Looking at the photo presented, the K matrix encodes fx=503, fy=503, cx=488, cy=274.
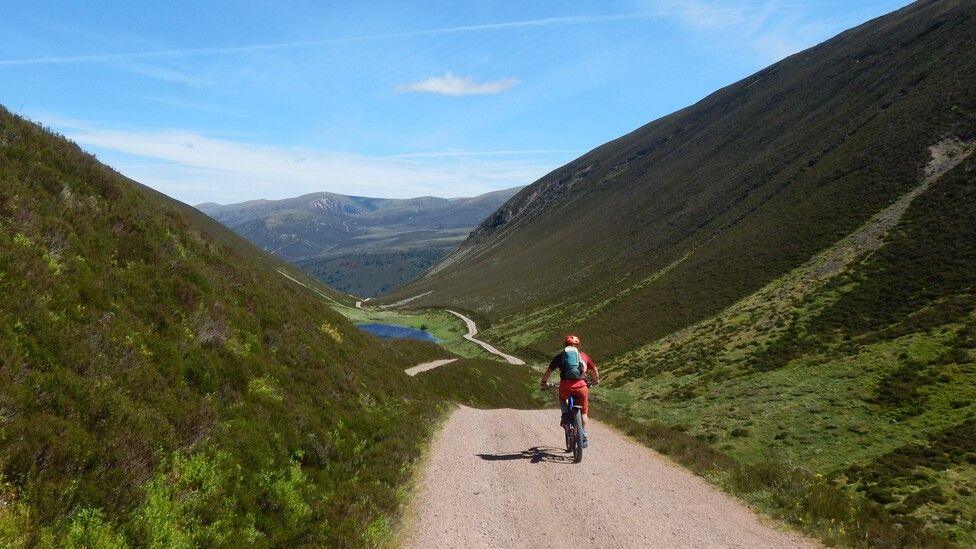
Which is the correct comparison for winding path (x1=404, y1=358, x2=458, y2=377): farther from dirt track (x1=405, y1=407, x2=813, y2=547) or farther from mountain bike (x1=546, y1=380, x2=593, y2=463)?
mountain bike (x1=546, y1=380, x2=593, y2=463)

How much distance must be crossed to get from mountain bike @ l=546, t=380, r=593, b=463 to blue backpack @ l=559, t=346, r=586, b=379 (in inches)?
17.0

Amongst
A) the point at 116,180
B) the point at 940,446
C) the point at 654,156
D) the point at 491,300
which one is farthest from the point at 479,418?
the point at 654,156

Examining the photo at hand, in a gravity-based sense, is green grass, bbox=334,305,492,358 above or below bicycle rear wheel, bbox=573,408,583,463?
below

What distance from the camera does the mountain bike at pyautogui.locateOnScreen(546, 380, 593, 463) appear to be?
13312 mm

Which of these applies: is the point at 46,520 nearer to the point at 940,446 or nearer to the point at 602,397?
the point at 940,446

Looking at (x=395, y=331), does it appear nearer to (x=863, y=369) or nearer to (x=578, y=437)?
(x=863, y=369)

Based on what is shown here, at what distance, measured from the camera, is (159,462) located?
752 cm

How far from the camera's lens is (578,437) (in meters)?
13.4

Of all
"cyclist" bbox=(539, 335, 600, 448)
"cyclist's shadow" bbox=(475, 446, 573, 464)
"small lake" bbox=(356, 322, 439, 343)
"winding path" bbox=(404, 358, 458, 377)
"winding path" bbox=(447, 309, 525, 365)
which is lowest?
"small lake" bbox=(356, 322, 439, 343)

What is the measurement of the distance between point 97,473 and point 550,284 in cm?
11671

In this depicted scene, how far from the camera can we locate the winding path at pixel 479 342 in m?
74.9

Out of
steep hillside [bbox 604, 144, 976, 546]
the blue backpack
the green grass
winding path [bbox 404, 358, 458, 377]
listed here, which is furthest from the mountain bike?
the green grass

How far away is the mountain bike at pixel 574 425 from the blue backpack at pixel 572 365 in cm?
43

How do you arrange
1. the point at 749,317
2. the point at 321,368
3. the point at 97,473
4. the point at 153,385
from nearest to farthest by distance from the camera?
the point at 97,473 → the point at 153,385 → the point at 321,368 → the point at 749,317
